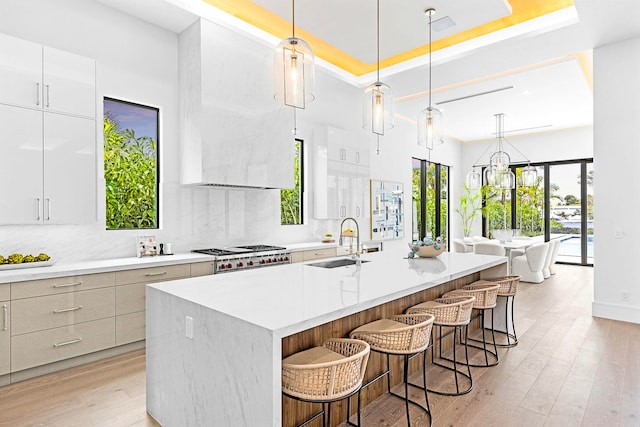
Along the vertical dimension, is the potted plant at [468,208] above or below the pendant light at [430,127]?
below

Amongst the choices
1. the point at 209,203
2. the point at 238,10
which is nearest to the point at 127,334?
the point at 209,203

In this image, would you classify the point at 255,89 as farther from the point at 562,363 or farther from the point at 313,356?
the point at 562,363

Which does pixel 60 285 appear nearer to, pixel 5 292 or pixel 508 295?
pixel 5 292

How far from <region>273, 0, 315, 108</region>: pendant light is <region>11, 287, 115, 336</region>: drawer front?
2.25 metres

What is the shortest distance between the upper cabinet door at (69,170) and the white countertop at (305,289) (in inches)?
58.7

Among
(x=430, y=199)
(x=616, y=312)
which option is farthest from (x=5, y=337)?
(x=430, y=199)

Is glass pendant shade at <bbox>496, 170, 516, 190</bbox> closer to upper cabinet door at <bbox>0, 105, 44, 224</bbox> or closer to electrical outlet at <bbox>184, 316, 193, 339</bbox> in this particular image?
electrical outlet at <bbox>184, 316, 193, 339</bbox>

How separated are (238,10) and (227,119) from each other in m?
1.19

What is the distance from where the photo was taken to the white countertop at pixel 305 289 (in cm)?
171

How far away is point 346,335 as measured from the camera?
2387 mm

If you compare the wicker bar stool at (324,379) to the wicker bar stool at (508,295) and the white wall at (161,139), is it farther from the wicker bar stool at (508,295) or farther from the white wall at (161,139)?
the white wall at (161,139)

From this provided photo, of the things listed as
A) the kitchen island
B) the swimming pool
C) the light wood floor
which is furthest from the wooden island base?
the swimming pool

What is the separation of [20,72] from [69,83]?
1.08 ft

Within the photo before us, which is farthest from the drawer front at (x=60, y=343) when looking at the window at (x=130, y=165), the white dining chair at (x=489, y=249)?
the white dining chair at (x=489, y=249)
